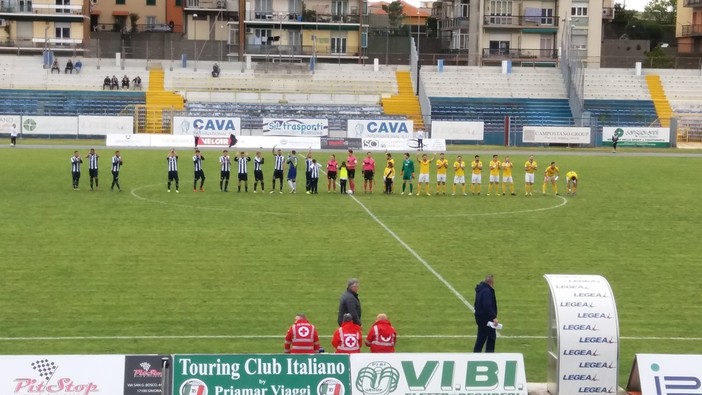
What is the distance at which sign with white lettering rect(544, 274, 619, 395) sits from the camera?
16250 millimetres

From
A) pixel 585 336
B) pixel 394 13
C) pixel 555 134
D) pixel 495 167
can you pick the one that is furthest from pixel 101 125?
pixel 394 13

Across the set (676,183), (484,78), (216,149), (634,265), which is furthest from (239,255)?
(484,78)

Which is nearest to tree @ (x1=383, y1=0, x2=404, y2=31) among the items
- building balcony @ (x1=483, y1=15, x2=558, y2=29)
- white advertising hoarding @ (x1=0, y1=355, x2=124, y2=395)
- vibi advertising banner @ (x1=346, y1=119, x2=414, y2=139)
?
building balcony @ (x1=483, y1=15, x2=558, y2=29)

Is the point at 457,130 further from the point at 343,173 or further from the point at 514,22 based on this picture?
the point at 343,173

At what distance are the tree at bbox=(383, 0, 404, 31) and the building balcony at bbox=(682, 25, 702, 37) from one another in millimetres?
37010

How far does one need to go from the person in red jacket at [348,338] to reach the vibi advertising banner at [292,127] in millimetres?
57309

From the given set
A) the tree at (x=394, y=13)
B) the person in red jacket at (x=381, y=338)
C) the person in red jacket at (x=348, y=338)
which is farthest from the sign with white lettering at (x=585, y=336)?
the tree at (x=394, y=13)

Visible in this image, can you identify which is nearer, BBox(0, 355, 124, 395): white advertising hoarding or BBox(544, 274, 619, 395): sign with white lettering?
BBox(0, 355, 124, 395): white advertising hoarding

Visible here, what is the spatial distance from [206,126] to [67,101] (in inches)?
493

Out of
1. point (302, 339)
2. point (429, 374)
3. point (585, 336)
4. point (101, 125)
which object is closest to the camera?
point (429, 374)

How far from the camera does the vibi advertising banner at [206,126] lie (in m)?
72.8

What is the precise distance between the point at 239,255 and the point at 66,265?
4.34 m

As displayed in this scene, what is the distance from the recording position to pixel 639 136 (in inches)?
3007

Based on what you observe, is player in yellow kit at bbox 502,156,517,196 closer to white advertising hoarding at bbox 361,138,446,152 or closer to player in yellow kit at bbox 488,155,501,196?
player in yellow kit at bbox 488,155,501,196
